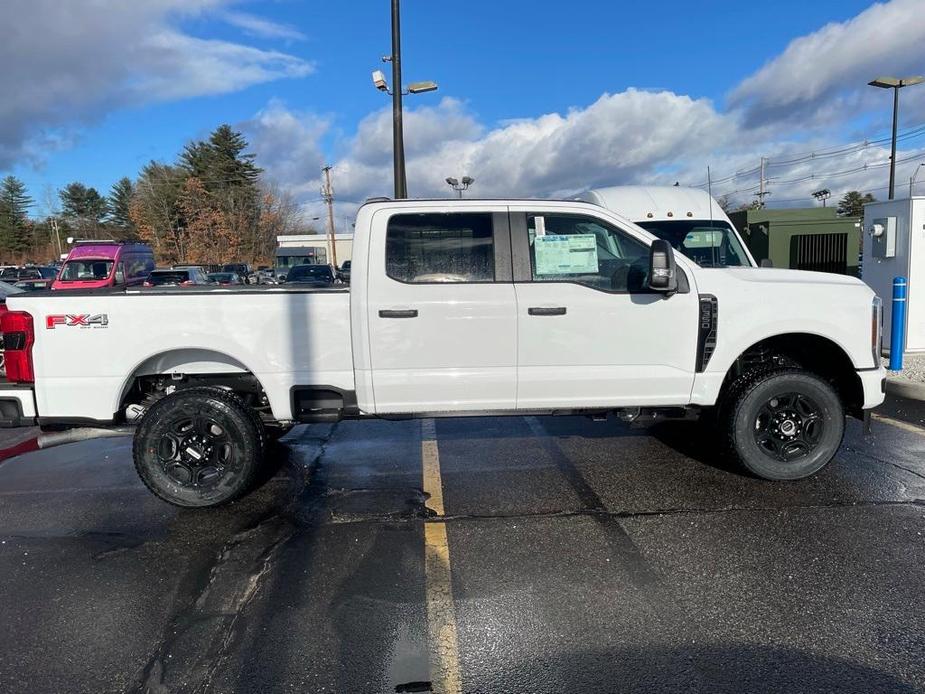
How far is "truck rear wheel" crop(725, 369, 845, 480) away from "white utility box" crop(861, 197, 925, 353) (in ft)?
18.5

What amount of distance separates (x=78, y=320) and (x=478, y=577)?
3.19m

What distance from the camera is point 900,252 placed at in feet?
33.0

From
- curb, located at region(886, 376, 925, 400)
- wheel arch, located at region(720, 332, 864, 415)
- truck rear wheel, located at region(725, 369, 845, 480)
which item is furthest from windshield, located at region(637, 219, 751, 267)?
truck rear wheel, located at region(725, 369, 845, 480)

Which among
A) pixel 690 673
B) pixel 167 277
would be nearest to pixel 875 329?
pixel 690 673

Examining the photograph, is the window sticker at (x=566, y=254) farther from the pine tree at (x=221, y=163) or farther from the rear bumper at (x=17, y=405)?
the pine tree at (x=221, y=163)

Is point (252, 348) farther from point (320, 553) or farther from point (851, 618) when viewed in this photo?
point (851, 618)

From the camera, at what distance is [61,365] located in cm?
465

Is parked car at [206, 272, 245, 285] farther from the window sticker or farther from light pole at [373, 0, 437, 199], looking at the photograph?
the window sticker

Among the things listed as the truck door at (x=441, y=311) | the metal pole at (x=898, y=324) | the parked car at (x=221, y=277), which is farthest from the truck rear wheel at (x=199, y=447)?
the parked car at (x=221, y=277)

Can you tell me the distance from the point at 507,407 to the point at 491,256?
1.08 metres

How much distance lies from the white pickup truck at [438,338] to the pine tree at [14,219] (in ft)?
321

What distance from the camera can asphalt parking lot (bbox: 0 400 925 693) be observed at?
293cm

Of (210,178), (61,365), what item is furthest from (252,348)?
(210,178)

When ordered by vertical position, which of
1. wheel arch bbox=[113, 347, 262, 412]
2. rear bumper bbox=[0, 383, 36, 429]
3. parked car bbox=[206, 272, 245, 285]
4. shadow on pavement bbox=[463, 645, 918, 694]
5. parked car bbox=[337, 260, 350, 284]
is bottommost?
shadow on pavement bbox=[463, 645, 918, 694]
